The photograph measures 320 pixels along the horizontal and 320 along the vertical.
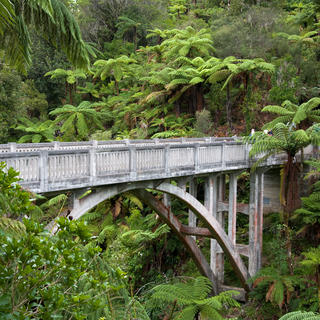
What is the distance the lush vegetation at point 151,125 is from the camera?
118 inches

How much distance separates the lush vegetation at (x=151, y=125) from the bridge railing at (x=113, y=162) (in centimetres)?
64

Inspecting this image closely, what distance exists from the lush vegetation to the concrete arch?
73 cm

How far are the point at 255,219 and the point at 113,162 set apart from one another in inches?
280

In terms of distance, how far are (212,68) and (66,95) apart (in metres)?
15.9

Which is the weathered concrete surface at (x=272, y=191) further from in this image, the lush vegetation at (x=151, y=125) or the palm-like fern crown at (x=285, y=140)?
the palm-like fern crown at (x=285, y=140)

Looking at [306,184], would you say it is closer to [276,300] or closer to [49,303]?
[276,300]

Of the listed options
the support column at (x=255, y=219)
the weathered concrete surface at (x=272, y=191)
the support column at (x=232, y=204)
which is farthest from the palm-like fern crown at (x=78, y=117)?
the support column at (x=232, y=204)

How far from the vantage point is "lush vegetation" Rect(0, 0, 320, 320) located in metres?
3.01

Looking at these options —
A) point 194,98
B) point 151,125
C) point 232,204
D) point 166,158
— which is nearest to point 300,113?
point 232,204

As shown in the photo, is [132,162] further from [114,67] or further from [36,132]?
[114,67]

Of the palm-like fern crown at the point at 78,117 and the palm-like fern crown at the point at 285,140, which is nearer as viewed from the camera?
the palm-like fern crown at the point at 285,140

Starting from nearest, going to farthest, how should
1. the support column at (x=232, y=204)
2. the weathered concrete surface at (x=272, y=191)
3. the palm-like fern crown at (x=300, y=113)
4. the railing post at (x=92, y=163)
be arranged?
1. the railing post at (x=92, y=163)
2. the support column at (x=232, y=204)
3. the palm-like fern crown at (x=300, y=113)
4. the weathered concrete surface at (x=272, y=191)

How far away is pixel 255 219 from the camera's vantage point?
1382 cm

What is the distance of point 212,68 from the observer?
20.1m
